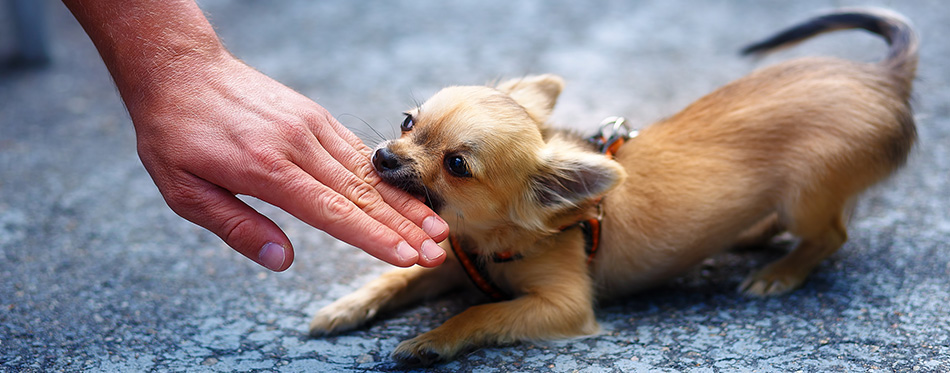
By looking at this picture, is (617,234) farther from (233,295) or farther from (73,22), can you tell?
Result: (73,22)

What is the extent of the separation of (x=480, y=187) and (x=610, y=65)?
3511mm

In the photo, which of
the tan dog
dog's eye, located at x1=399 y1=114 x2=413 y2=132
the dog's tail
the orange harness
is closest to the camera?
the tan dog

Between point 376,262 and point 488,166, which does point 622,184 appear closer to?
point 488,166

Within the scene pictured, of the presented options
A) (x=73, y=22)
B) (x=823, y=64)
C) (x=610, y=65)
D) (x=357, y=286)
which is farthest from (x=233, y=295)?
(x=73, y=22)

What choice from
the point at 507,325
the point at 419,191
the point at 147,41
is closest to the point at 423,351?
the point at 507,325

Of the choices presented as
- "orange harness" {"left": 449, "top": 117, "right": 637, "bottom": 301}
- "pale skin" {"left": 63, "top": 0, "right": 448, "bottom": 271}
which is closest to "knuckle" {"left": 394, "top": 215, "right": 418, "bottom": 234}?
"pale skin" {"left": 63, "top": 0, "right": 448, "bottom": 271}

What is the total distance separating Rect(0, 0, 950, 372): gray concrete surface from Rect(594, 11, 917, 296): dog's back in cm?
24

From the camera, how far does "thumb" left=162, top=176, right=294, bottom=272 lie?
7.32 feet

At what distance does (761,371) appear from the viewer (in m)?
2.43

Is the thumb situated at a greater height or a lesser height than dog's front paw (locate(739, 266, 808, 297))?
greater

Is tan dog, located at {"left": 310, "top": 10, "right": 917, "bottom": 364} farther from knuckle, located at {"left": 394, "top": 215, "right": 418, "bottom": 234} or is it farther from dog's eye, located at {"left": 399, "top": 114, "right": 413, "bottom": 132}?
knuckle, located at {"left": 394, "top": 215, "right": 418, "bottom": 234}

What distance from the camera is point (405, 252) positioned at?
7.14 feet

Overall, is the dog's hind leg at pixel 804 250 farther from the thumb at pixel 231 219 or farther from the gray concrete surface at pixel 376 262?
the thumb at pixel 231 219

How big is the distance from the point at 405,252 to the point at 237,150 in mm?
622
